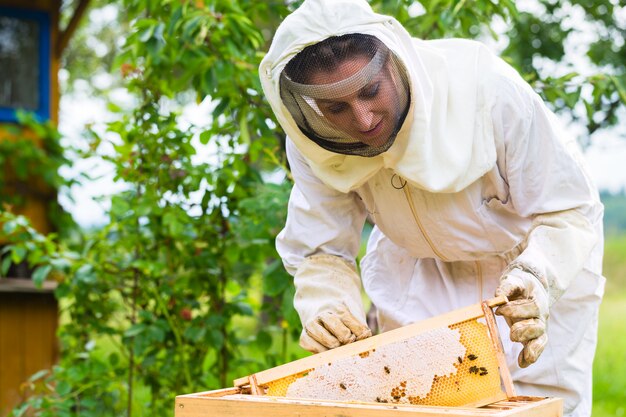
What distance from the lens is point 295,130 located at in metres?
2.27

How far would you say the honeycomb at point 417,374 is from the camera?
1.94 m

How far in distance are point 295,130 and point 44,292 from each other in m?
4.45

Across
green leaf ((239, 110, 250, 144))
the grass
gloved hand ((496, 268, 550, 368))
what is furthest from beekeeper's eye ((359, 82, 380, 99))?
the grass

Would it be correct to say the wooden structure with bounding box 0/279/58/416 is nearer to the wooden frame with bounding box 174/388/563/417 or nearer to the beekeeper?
the beekeeper

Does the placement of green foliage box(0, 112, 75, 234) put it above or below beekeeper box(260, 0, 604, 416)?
above

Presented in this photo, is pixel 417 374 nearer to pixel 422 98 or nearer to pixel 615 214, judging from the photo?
pixel 422 98

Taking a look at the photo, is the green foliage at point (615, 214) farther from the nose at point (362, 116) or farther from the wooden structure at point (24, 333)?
the nose at point (362, 116)

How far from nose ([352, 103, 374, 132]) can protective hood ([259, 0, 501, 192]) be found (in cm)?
10

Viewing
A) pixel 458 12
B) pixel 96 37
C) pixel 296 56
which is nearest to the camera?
pixel 296 56

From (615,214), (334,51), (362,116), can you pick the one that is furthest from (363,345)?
(615,214)

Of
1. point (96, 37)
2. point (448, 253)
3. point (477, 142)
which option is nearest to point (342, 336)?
point (448, 253)

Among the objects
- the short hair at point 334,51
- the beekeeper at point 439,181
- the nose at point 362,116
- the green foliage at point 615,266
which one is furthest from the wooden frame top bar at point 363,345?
the green foliage at point 615,266

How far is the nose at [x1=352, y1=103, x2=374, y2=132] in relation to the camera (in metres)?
2.13

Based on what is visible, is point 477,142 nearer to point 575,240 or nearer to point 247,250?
point 575,240
